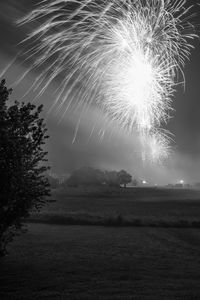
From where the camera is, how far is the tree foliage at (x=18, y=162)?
54.1 ft

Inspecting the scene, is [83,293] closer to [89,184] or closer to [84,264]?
[84,264]

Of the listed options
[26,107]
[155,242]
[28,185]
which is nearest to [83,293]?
[28,185]

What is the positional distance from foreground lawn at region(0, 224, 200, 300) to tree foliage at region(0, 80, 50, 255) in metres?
3.31

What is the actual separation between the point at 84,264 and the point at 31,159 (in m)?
8.11

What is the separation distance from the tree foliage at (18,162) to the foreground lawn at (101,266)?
331 centimetres

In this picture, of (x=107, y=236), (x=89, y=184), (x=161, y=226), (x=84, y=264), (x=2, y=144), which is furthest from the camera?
(x=89, y=184)

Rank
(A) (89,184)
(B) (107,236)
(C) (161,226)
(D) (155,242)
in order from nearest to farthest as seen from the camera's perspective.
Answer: (D) (155,242), (B) (107,236), (C) (161,226), (A) (89,184)

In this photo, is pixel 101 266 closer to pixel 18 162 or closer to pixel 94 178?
pixel 18 162

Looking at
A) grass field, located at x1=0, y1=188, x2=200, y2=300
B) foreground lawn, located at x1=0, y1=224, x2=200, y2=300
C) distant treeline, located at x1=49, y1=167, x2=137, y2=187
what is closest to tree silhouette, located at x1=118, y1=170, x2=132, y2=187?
distant treeline, located at x1=49, y1=167, x2=137, y2=187

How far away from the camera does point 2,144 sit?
1653cm

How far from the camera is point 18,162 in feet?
54.7

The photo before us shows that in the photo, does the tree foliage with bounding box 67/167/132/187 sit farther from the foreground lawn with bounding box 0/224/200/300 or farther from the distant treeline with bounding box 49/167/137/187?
the foreground lawn with bounding box 0/224/200/300

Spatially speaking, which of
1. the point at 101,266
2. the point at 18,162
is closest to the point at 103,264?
the point at 101,266

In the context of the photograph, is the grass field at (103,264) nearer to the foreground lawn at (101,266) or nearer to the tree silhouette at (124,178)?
the foreground lawn at (101,266)
